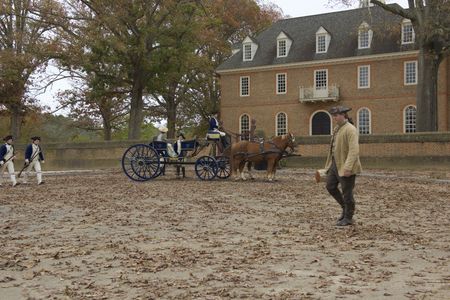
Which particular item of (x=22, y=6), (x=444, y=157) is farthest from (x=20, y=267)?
(x=22, y=6)

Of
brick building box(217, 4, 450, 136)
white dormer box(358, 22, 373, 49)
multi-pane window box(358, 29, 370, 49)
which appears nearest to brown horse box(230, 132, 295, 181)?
brick building box(217, 4, 450, 136)

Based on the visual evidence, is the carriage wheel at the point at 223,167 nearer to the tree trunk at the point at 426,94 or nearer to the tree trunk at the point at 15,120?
the tree trunk at the point at 426,94

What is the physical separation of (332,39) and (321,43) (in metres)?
0.87

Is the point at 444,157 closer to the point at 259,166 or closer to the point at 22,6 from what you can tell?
the point at 259,166

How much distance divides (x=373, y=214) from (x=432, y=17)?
1957 centimetres

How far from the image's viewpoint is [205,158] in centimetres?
2005

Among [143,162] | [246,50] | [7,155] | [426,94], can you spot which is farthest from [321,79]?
[7,155]

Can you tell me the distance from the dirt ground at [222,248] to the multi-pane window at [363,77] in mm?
27483

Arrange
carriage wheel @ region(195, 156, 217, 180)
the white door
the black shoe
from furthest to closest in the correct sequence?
the white door → carriage wheel @ region(195, 156, 217, 180) → the black shoe

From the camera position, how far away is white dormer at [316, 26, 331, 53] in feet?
142

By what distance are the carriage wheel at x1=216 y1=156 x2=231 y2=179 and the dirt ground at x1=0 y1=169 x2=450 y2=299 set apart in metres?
5.40

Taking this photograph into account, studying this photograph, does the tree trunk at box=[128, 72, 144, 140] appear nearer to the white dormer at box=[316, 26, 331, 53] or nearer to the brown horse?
the white dormer at box=[316, 26, 331, 53]

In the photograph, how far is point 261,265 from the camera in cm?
664

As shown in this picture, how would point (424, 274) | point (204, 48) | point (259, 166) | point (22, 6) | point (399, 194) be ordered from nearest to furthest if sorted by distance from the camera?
point (424, 274) < point (399, 194) < point (259, 166) < point (22, 6) < point (204, 48)
